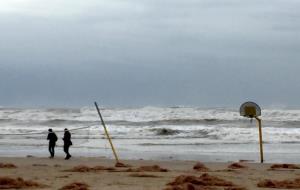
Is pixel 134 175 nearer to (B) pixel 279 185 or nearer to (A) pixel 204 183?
(A) pixel 204 183

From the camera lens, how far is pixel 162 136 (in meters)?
47.1

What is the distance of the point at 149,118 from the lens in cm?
7069

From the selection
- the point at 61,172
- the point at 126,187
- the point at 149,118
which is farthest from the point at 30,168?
the point at 149,118

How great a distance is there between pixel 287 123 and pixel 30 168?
4199cm

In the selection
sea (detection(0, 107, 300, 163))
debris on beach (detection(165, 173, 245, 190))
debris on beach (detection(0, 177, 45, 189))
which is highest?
sea (detection(0, 107, 300, 163))

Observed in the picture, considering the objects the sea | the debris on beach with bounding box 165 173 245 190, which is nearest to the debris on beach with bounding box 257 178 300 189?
the debris on beach with bounding box 165 173 245 190

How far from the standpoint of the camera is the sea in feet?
98.9

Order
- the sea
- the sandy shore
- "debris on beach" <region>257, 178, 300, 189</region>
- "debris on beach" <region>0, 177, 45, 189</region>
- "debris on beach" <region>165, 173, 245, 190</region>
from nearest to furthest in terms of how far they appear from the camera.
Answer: "debris on beach" <region>0, 177, 45, 189</region> → "debris on beach" <region>165, 173, 245, 190</region> → "debris on beach" <region>257, 178, 300, 189</region> → the sandy shore → the sea

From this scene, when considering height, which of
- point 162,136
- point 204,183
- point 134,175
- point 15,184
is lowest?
point 15,184

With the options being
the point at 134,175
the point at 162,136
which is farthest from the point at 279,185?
the point at 162,136

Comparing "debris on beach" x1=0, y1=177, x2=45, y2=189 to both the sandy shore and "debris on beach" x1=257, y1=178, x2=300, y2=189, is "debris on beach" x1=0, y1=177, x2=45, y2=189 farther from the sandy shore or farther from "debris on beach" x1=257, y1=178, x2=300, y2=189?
"debris on beach" x1=257, y1=178, x2=300, y2=189

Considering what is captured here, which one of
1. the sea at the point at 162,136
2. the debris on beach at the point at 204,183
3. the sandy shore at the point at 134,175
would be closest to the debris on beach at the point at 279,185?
the sandy shore at the point at 134,175

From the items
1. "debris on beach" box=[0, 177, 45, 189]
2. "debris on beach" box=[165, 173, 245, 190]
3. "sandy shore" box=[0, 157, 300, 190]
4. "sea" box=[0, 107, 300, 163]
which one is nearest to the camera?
"debris on beach" box=[0, 177, 45, 189]

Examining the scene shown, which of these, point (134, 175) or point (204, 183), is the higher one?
point (134, 175)
